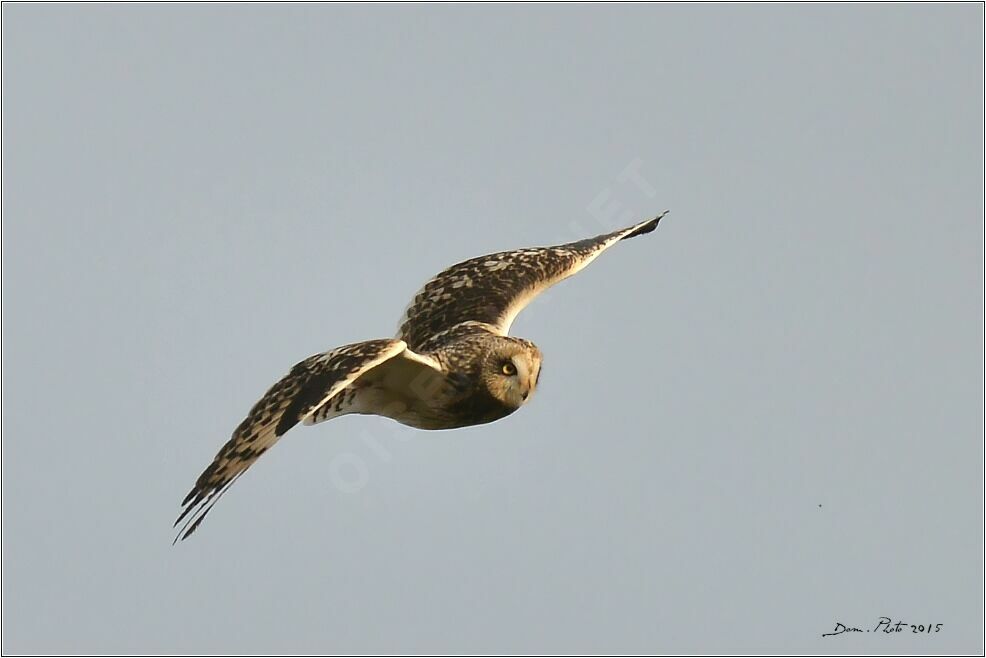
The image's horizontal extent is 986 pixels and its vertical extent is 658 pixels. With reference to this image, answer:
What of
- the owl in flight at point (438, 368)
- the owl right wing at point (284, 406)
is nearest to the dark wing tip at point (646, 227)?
the owl in flight at point (438, 368)

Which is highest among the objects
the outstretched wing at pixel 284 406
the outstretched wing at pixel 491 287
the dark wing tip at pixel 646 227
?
the dark wing tip at pixel 646 227

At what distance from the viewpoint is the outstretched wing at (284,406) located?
35.1 ft

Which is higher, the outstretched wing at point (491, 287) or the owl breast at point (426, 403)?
the outstretched wing at point (491, 287)

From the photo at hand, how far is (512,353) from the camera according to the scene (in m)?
12.5

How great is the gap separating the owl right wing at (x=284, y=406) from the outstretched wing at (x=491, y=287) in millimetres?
2584

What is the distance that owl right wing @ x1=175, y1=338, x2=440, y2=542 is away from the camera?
10.7 metres

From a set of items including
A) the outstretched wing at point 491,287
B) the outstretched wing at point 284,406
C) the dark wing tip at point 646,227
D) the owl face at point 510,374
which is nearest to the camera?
the outstretched wing at point 284,406

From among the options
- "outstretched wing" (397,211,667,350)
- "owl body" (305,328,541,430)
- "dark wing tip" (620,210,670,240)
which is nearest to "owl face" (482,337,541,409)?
"owl body" (305,328,541,430)

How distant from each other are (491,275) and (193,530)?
4.83m

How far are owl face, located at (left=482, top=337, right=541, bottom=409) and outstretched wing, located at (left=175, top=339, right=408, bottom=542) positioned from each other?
1.08 m

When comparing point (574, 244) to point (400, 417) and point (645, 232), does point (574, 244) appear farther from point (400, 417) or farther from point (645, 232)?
point (400, 417)

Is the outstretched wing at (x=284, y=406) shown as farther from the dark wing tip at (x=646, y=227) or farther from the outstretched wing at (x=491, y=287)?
the dark wing tip at (x=646, y=227)

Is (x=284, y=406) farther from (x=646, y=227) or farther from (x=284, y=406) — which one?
(x=646, y=227)

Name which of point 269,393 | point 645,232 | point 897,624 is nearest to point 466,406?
point 269,393
